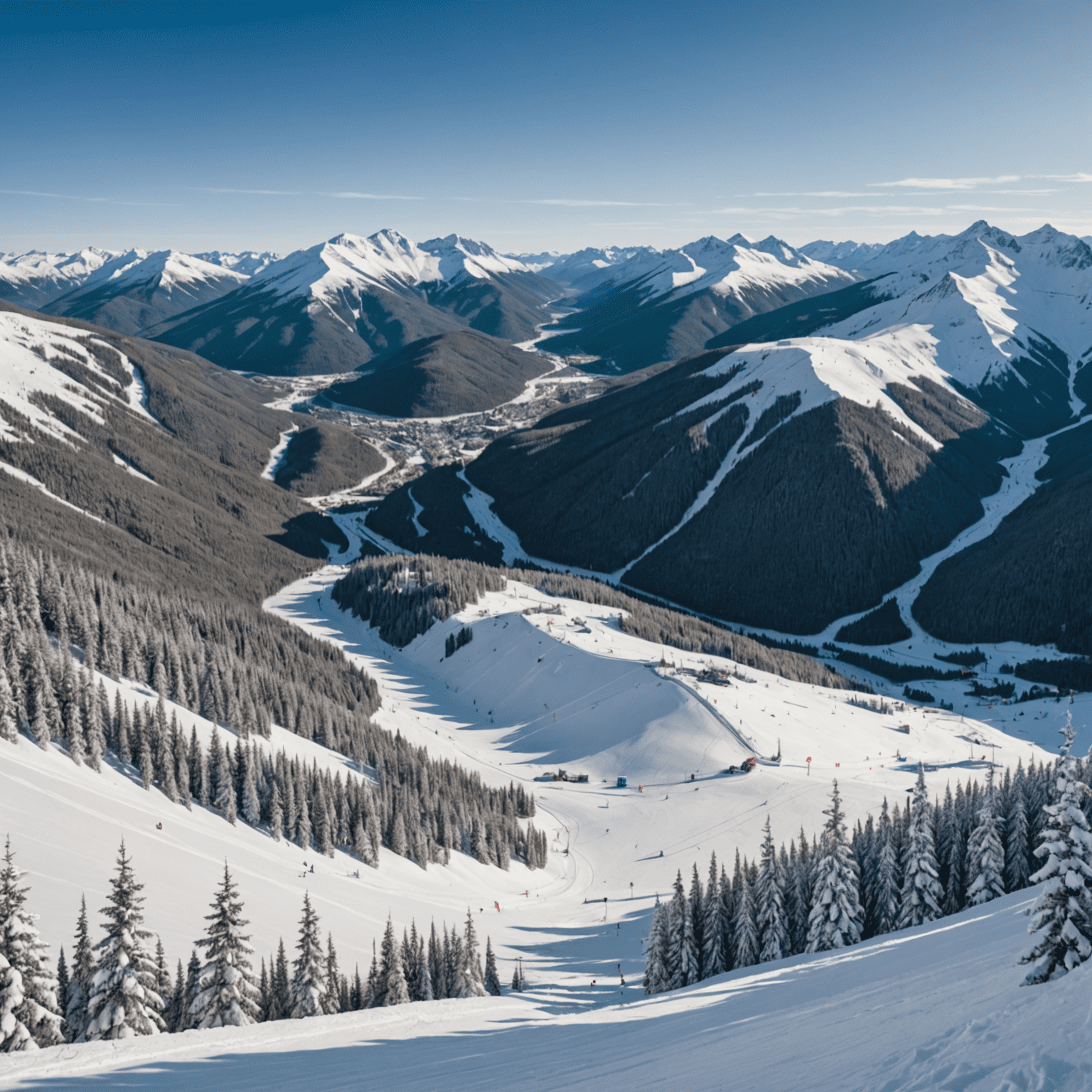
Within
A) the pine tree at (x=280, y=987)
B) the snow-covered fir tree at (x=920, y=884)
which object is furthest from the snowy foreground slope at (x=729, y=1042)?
the snow-covered fir tree at (x=920, y=884)

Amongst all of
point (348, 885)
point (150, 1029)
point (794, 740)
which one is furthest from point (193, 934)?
point (794, 740)

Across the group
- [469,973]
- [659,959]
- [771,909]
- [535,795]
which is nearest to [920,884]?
[771,909]

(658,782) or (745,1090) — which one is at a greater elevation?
(745,1090)

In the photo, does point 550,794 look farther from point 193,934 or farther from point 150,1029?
point 150,1029

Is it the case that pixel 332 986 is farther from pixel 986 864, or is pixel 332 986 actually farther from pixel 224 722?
pixel 224 722

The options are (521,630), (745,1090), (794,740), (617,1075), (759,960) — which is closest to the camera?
(745,1090)

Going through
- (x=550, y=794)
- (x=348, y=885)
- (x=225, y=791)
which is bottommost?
(x=550, y=794)

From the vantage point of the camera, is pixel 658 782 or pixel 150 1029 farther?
pixel 658 782
